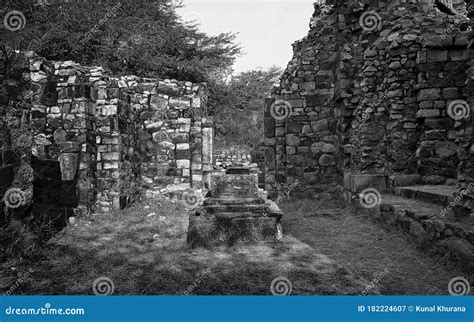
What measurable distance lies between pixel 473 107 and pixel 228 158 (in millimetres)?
15353

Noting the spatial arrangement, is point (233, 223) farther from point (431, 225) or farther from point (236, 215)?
point (431, 225)

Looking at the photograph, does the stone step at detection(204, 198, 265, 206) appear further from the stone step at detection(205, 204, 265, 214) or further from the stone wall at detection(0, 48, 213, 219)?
the stone wall at detection(0, 48, 213, 219)

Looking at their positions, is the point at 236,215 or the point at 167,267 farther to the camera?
the point at 236,215

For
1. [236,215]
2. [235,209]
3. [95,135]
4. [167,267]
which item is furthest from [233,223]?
[95,135]

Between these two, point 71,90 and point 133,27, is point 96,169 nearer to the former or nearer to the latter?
point 71,90

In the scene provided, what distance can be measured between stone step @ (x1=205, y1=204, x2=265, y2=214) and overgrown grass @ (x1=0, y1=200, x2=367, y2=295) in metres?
0.62

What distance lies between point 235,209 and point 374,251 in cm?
210

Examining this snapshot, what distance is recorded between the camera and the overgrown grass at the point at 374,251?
331cm

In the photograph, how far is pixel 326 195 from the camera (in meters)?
8.52

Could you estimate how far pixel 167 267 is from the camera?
12.6 ft

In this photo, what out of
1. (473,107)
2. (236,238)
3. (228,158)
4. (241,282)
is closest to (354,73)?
(473,107)

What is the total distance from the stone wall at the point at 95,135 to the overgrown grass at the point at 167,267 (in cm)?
89

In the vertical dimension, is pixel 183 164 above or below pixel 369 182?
above

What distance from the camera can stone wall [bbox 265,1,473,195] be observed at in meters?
6.43
